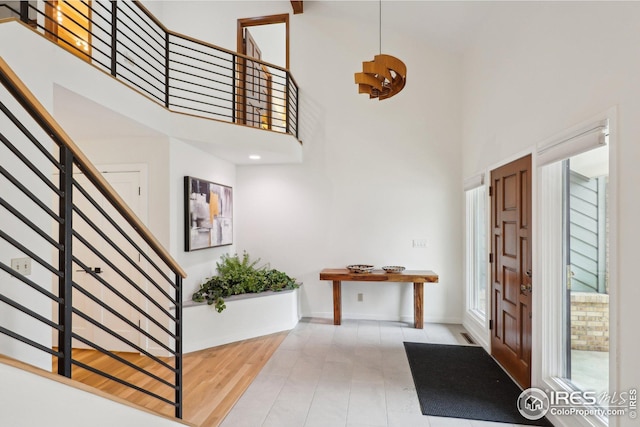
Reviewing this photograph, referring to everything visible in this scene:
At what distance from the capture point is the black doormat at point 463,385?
102 inches

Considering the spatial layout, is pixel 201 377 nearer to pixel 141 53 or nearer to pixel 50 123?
pixel 50 123

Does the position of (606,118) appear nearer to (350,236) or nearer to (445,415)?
(445,415)

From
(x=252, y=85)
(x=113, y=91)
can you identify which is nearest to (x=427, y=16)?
(x=252, y=85)

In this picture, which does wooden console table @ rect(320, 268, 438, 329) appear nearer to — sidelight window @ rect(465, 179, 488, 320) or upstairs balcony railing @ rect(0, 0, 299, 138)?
sidelight window @ rect(465, 179, 488, 320)

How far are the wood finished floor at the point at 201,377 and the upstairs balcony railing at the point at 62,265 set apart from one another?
0.09 ft

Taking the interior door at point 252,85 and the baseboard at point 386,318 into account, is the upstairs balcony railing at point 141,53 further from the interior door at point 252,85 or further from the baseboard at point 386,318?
the baseboard at point 386,318

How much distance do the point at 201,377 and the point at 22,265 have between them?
73.7 inches

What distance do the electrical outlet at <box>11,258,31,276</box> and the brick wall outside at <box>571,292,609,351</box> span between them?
3844 mm

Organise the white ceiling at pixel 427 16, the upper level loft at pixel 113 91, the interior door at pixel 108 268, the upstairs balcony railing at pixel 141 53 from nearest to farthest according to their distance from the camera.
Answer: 1. the upper level loft at pixel 113 91
2. the upstairs balcony railing at pixel 141 53
3. the interior door at pixel 108 268
4. the white ceiling at pixel 427 16

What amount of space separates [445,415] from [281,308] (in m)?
2.51

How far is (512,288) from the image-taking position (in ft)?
10.4

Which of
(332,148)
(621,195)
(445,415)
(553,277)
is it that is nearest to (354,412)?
(445,415)

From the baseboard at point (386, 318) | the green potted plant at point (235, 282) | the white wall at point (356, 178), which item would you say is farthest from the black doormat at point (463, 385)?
the green potted plant at point (235, 282)

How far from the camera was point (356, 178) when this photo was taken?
509 centimetres
